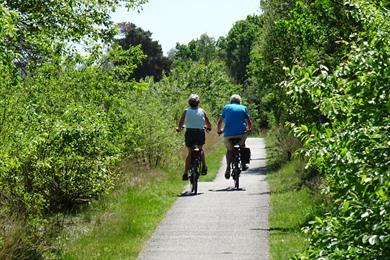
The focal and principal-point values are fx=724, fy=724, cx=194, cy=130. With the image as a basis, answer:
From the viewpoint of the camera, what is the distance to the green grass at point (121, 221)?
9.10 metres

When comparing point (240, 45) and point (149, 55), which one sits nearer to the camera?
point (149, 55)

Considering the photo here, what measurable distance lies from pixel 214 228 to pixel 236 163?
464cm

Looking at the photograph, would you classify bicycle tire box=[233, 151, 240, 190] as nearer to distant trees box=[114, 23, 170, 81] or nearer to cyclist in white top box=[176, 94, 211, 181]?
cyclist in white top box=[176, 94, 211, 181]

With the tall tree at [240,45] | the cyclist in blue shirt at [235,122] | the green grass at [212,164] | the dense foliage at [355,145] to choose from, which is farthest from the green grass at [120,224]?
the tall tree at [240,45]

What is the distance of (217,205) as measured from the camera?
12680 millimetres

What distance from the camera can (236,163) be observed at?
15.1 meters

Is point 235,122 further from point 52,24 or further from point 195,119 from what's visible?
point 52,24

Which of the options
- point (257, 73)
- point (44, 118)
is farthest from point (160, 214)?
point (257, 73)

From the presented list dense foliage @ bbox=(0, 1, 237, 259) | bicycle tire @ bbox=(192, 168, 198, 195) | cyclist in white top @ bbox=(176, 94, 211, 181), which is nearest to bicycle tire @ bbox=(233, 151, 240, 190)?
cyclist in white top @ bbox=(176, 94, 211, 181)

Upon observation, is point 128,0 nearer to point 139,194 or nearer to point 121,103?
point 121,103

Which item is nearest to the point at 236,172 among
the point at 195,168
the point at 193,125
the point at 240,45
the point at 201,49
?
the point at 195,168

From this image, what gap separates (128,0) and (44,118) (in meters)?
8.17

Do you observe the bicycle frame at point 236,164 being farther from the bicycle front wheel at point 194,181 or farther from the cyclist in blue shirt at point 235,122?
the bicycle front wheel at point 194,181

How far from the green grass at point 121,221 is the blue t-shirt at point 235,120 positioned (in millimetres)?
1673
